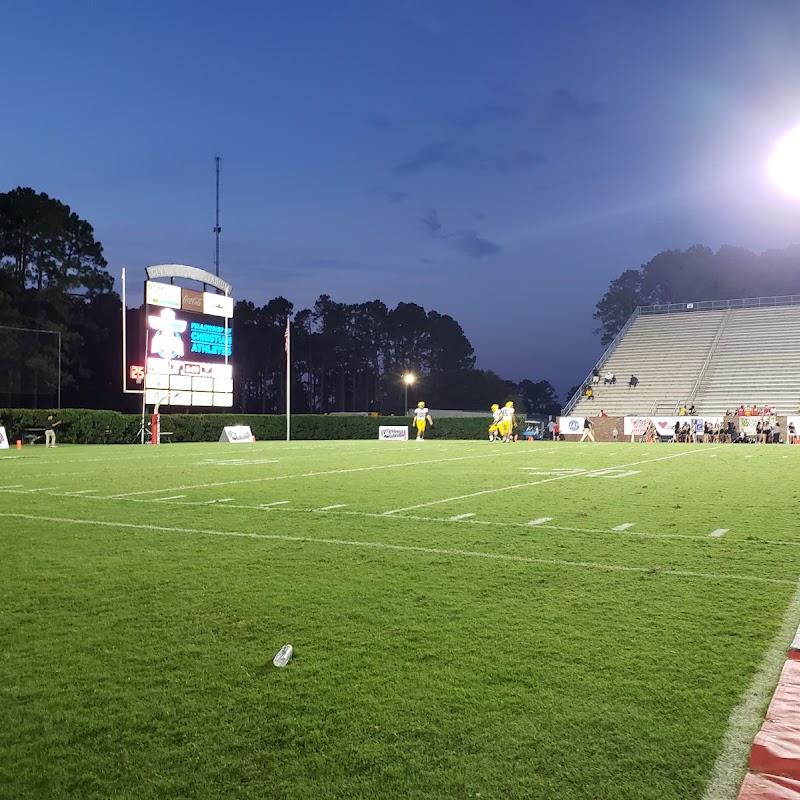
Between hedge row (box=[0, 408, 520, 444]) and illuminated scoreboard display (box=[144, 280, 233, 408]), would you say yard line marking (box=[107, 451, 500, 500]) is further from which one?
hedge row (box=[0, 408, 520, 444])

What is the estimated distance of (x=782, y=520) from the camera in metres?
8.81

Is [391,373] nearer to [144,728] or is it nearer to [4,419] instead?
[4,419]

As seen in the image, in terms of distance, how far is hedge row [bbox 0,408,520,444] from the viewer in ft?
104

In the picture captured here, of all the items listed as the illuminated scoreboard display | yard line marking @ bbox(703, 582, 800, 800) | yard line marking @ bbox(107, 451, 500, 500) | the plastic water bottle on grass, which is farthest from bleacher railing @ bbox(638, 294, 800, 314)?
the plastic water bottle on grass

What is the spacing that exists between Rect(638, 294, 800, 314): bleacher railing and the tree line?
2628 cm

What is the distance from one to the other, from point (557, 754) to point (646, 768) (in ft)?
0.97

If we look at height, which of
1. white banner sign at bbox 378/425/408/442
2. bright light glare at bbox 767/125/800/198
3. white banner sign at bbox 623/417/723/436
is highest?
bright light glare at bbox 767/125/800/198

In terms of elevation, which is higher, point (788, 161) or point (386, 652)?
point (788, 161)

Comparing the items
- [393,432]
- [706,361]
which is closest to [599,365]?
[706,361]

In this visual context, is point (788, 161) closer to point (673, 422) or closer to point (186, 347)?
point (673, 422)

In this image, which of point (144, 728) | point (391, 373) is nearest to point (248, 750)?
point (144, 728)

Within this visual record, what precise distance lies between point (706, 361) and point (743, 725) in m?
53.5

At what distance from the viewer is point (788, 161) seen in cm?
3612

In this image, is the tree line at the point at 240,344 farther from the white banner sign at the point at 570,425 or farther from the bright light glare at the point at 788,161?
the bright light glare at the point at 788,161
